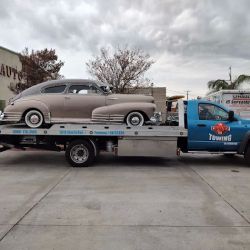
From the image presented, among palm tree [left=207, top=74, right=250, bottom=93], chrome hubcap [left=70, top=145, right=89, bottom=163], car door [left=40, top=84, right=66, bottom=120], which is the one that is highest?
palm tree [left=207, top=74, right=250, bottom=93]

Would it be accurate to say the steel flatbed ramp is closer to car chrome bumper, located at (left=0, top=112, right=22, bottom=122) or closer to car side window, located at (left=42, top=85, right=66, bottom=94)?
car chrome bumper, located at (left=0, top=112, right=22, bottom=122)

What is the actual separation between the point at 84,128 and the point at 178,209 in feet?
16.9

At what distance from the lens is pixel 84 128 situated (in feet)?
38.0

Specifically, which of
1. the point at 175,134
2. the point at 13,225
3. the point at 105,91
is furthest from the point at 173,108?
the point at 13,225

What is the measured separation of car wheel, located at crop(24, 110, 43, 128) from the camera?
11.8 metres

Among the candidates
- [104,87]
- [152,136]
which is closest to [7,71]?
[104,87]

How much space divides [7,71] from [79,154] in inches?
1053

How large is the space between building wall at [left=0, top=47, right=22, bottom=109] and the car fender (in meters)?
24.2

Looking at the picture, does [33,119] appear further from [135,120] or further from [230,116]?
[230,116]

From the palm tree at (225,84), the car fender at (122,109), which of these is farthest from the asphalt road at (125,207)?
the palm tree at (225,84)

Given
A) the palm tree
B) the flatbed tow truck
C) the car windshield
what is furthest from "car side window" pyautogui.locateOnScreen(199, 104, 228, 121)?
the palm tree

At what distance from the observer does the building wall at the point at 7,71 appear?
35.7 metres

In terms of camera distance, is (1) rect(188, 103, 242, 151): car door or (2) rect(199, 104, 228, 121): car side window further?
(2) rect(199, 104, 228, 121): car side window

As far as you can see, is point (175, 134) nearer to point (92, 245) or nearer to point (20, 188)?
point (20, 188)
